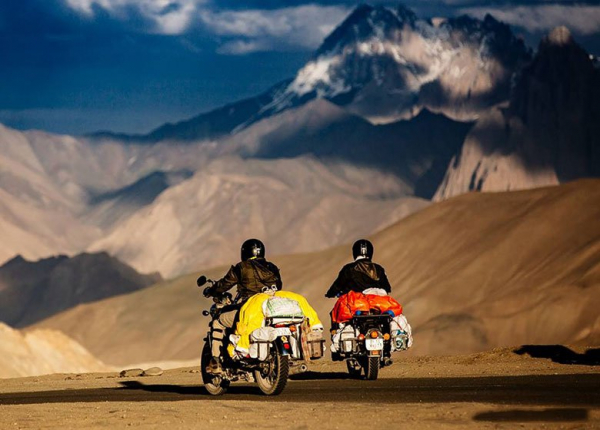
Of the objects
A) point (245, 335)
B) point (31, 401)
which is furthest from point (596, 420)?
point (31, 401)

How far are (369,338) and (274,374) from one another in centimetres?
279

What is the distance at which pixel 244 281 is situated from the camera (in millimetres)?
22500

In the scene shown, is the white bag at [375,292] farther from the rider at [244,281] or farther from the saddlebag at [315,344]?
the saddlebag at [315,344]

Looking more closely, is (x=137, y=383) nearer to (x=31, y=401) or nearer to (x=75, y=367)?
(x=31, y=401)

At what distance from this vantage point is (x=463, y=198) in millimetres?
155500

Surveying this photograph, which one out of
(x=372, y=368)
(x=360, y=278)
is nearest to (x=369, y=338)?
(x=372, y=368)

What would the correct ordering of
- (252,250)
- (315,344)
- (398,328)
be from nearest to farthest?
(315,344) < (252,250) < (398,328)

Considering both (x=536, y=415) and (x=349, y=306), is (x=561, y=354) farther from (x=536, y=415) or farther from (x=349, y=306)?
(x=536, y=415)

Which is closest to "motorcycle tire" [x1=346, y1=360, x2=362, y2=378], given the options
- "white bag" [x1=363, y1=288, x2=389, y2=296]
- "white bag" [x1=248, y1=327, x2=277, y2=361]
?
"white bag" [x1=363, y1=288, x2=389, y2=296]

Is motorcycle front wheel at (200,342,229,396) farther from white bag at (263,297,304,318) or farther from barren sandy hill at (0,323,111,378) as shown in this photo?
barren sandy hill at (0,323,111,378)

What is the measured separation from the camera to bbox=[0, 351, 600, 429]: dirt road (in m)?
17.9

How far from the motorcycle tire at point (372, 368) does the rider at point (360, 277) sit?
1230 millimetres

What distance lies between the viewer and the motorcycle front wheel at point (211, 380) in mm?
23344

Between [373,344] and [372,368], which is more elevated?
[373,344]
